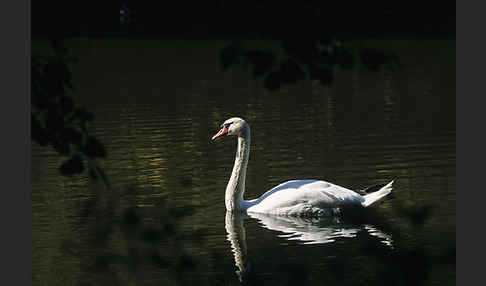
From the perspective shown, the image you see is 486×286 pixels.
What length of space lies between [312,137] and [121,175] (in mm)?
3861

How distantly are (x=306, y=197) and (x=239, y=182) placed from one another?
3.60ft

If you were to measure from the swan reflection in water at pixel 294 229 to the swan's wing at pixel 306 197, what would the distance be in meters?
0.11

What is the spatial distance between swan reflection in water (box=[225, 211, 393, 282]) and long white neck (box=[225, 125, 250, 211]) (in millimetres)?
127

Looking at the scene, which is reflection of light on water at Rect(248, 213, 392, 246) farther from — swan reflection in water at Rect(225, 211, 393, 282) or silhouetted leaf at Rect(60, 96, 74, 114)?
silhouetted leaf at Rect(60, 96, 74, 114)

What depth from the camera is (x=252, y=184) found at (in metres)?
12.5

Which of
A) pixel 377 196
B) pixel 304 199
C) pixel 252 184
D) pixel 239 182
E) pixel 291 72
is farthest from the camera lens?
pixel 252 184

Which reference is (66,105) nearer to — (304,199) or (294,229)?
(294,229)

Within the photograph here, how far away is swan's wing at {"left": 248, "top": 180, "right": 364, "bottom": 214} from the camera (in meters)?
10.2

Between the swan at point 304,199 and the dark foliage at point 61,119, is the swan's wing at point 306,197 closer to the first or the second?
the swan at point 304,199

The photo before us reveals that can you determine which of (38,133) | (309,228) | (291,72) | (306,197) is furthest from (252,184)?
(291,72)

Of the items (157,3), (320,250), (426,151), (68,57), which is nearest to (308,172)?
(426,151)

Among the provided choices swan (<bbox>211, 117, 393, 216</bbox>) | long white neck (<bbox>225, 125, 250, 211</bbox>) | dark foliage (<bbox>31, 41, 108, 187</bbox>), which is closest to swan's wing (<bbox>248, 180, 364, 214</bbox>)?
swan (<bbox>211, 117, 393, 216</bbox>)

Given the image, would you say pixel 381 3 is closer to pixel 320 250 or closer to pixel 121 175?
pixel 320 250

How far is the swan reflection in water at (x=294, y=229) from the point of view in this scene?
9234mm
